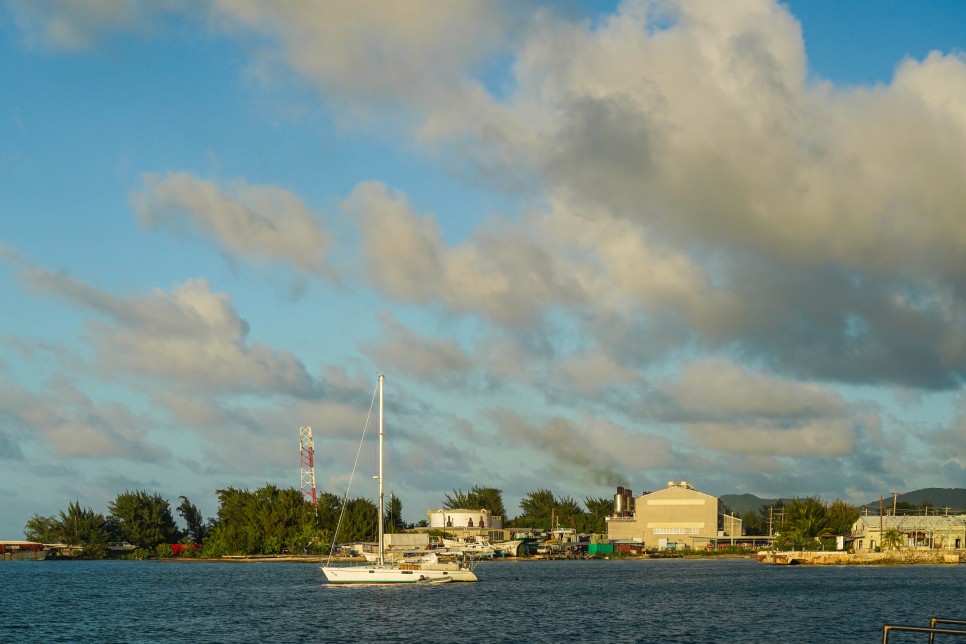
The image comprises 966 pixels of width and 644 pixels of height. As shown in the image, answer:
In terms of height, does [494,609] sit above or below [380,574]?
below

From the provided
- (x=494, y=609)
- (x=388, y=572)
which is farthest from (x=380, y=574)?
(x=494, y=609)

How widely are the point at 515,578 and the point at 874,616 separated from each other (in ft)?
231

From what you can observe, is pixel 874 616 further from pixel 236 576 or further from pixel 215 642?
pixel 236 576

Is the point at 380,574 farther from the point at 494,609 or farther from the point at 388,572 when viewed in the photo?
the point at 494,609

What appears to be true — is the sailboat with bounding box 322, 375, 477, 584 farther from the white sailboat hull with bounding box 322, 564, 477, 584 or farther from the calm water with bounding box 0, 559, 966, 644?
the calm water with bounding box 0, 559, 966, 644

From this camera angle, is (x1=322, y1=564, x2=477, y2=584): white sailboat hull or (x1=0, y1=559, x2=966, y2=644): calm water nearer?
(x1=0, y1=559, x2=966, y2=644): calm water

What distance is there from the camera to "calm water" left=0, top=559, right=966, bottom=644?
2919 inches

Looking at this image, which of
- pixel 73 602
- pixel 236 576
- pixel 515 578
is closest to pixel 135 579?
pixel 236 576

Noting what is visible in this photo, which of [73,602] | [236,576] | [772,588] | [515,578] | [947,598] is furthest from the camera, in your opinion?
[236,576]

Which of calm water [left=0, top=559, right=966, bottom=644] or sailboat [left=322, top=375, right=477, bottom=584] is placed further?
sailboat [left=322, top=375, right=477, bottom=584]

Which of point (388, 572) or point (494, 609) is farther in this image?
point (388, 572)

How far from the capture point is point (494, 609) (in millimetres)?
93688

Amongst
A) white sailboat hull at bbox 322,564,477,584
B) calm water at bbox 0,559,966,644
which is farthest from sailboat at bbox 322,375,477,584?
calm water at bbox 0,559,966,644

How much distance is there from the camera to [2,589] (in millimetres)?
138125
